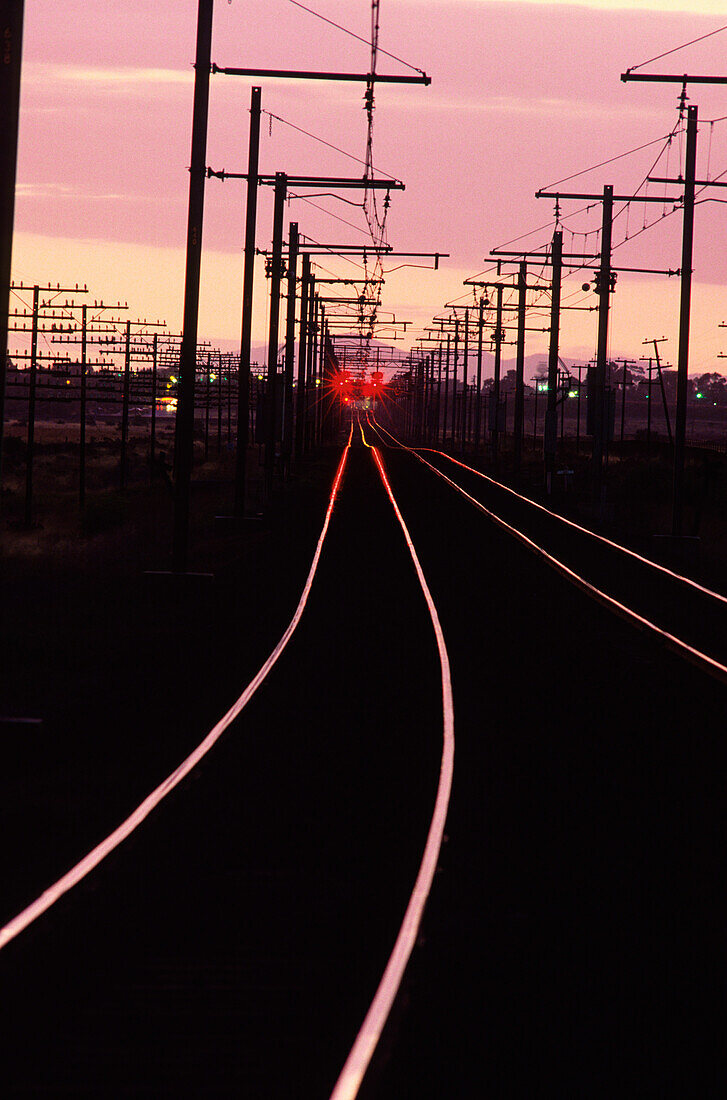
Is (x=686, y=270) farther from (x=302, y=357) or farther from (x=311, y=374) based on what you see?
(x=311, y=374)

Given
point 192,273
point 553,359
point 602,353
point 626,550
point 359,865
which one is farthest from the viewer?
point 553,359

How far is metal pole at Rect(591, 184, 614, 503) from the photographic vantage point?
42844 mm

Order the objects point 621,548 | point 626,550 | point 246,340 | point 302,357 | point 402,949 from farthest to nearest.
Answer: point 302,357
point 246,340
point 621,548
point 626,550
point 402,949

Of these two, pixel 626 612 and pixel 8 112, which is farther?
pixel 626 612

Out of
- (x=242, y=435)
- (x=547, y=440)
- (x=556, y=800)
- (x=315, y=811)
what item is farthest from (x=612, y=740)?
(x=547, y=440)

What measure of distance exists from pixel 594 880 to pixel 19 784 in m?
4.12

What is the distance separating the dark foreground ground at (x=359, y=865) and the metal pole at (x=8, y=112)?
11.1 feet

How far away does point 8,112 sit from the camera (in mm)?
11289

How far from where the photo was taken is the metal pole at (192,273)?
72.4ft

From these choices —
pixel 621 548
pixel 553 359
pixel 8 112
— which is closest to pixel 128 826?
pixel 8 112

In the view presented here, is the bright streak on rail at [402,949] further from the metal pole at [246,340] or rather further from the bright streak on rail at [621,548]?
the metal pole at [246,340]

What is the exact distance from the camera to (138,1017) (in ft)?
18.1

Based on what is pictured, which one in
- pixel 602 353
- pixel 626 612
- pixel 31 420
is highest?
pixel 602 353

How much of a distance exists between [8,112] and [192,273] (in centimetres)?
1128
